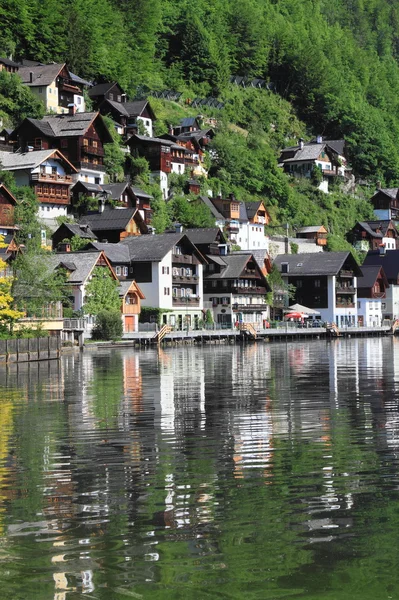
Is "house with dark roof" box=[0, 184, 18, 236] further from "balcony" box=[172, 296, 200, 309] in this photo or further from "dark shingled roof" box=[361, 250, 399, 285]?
"dark shingled roof" box=[361, 250, 399, 285]

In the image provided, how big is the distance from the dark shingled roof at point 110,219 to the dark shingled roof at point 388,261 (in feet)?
161

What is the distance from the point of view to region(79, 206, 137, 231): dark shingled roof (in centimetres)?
10331

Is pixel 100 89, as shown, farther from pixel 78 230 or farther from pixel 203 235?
pixel 78 230

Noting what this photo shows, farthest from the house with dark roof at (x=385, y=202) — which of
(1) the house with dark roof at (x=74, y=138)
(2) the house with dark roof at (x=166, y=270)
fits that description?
(2) the house with dark roof at (x=166, y=270)

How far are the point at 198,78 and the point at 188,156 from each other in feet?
149

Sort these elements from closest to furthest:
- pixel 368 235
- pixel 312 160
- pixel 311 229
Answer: pixel 311 229
pixel 368 235
pixel 312 160

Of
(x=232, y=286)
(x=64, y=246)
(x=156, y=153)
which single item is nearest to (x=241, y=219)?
(x=156, y=153)

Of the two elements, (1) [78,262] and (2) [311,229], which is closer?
(1) [78,262]

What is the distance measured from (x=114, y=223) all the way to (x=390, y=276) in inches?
2026

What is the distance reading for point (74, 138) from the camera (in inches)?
4353

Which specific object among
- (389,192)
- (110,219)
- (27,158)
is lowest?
(110,219)

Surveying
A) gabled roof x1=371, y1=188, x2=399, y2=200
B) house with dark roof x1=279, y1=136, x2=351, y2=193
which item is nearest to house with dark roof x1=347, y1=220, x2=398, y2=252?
house with dark roof x1=279, y1=136, x2=351, y2=193

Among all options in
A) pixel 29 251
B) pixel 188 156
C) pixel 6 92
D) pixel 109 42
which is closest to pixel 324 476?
pixel 29 251

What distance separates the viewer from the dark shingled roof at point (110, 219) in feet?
339
